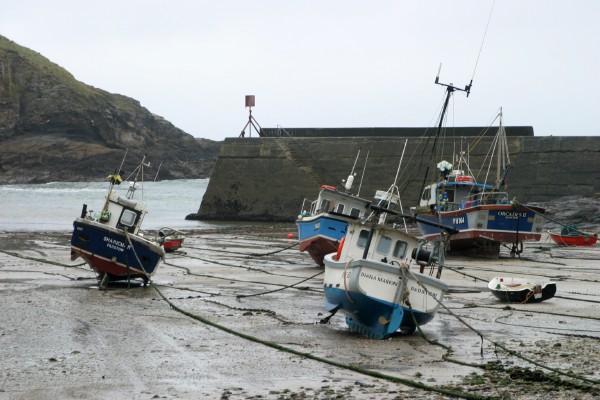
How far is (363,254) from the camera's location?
13.6 m

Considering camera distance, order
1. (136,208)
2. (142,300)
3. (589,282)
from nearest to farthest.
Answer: (142,300)
(136,208)
(589,282)

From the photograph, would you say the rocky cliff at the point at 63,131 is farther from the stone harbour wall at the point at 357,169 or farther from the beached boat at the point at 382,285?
the beached boat at the point at 382,285

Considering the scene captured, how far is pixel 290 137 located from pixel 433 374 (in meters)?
39.7

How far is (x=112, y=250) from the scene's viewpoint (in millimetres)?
18562

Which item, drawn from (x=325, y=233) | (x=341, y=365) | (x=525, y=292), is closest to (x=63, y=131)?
(x=325, y=233)

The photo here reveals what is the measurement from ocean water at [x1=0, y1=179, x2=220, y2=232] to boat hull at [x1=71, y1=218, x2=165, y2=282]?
16.4 metres

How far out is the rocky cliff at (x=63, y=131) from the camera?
102250mm

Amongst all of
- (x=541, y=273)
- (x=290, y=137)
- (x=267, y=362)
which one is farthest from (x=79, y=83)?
(x=267, y=362)

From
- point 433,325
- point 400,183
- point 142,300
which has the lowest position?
point 142,300

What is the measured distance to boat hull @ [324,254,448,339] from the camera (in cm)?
1271

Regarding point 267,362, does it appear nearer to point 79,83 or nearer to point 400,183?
point 400,183

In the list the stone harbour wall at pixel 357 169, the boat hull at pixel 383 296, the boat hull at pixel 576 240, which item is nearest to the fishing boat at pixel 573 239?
the boat hull at pixel 576 240

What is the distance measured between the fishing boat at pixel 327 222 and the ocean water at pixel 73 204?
12.1 metres

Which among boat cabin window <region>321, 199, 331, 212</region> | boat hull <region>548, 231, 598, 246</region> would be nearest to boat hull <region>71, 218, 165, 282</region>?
boat cabin window <region>321, 199, 331, 212</region>
